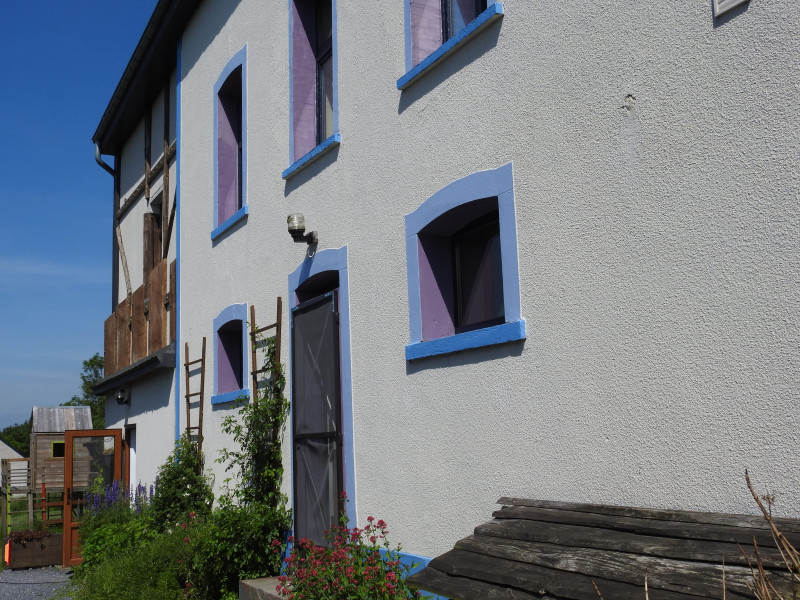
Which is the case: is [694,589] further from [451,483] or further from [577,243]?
[451,483]

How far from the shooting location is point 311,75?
8000 millimetres

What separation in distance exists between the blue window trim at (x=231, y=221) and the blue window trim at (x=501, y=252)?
137 inches

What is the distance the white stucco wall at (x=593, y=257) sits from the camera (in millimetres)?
3451

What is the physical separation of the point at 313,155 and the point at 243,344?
2.52m

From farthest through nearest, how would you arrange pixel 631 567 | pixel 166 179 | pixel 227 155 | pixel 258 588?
1. pixel 166 179
2. pixel 227 155
3. pixel 258 588
4. pixel 631 567

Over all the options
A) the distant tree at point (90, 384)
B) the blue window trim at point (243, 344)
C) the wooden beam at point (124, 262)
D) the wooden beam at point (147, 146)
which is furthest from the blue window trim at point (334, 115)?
the distant tree at point (90, 384)

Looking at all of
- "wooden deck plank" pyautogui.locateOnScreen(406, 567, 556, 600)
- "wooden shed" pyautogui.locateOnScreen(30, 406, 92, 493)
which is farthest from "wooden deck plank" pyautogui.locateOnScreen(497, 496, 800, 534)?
"wooden shed" pyautogui.locateOnScreen(30, 406, 92, 493)

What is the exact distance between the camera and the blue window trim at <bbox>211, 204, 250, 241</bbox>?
8906 millimetres

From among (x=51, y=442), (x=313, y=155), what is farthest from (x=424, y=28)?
(x=51, y=442)

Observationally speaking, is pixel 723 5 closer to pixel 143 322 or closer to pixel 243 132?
pixel 243 132

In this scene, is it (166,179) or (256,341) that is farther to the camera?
(166,179)

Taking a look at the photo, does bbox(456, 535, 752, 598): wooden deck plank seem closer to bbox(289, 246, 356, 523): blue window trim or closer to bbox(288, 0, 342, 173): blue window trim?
bbox(289, 246, 356, 523): blue window trim

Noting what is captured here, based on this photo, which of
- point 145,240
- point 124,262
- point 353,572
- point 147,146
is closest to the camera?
point 353,572

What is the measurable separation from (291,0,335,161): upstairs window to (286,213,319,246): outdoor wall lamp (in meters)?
0.80
